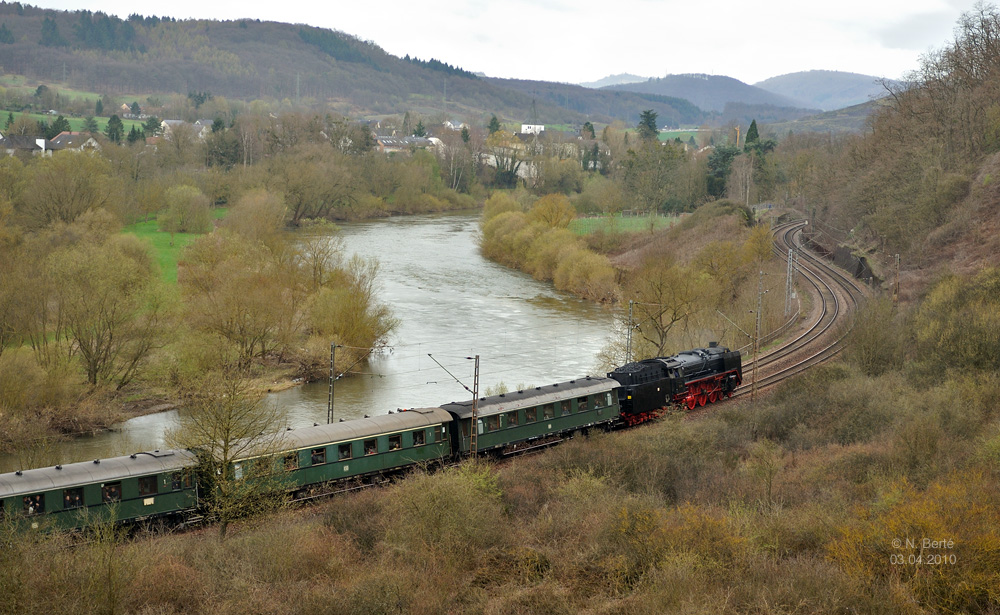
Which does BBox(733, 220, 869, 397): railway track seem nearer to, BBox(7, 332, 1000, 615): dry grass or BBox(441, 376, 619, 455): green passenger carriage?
BBox(441, 376, 619, 455): green passenger carriage

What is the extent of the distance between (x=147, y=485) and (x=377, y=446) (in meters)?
6.92

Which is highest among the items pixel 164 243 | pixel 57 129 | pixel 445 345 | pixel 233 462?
pixel 57 129

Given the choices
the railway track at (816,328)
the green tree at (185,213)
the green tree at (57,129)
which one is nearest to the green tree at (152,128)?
the green tree at (57,129)

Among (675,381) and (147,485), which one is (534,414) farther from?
(147,485)

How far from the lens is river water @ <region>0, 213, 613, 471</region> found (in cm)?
3960

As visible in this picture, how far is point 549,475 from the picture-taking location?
2472 centimetres

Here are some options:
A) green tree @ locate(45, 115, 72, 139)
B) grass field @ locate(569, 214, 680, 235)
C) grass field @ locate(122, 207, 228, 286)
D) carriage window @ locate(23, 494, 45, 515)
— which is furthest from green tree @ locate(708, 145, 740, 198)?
green tree @ locate(45, 115, 72, 139)

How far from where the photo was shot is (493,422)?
92.2ft

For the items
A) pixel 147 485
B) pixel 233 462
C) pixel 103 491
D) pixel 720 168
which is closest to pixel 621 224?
pixel 720 168

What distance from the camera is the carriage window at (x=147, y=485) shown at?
862 inches

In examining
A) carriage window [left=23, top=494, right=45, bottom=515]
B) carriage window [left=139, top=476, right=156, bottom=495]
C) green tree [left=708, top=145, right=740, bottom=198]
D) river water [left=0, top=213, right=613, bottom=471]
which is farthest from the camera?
green tree [left=708, top=145, right=740, bottom=198]

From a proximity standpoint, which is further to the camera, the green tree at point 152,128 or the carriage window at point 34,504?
the green tree at point 152,128

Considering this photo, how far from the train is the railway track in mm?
5017

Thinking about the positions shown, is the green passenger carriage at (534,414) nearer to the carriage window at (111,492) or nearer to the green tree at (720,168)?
the carriage window at (111,492)
